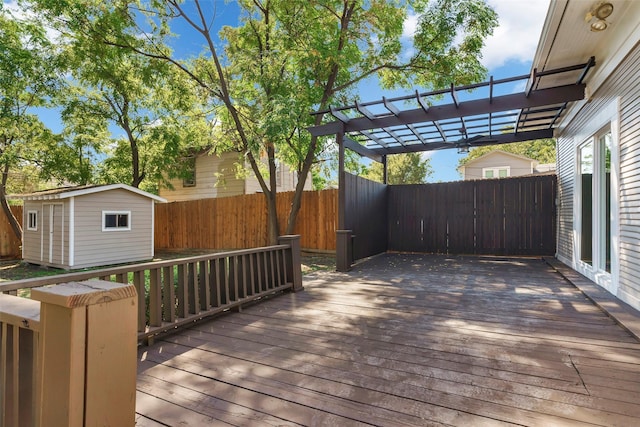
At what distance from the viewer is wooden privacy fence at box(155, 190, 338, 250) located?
9312 mm

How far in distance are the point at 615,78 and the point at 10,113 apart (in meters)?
13.7

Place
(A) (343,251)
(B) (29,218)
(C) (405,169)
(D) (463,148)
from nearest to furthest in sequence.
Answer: (A) (343,251), (D) (463,148), (B) (29,218), (C) (405,169)

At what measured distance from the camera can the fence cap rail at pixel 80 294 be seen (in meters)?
0.82

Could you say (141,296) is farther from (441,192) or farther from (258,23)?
(258,23)

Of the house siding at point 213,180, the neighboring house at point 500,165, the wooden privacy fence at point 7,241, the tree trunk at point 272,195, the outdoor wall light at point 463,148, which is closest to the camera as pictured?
the outdoor wall light at point 463,148

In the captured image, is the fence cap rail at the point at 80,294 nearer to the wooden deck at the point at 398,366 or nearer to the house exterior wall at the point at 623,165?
the wooden deck at the point at 398,366

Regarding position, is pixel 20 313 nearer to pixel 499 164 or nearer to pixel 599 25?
pixel 599 25

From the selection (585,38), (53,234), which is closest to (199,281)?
(585,38)

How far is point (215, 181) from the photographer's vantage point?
13.0m

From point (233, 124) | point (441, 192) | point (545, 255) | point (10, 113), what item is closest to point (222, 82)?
point (233, 124)

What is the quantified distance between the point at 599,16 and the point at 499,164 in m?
16.5

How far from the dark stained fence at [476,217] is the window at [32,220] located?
963 centimetres

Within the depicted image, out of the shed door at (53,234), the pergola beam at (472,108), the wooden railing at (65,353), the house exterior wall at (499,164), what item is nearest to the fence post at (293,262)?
the pergola beam at (472,108)

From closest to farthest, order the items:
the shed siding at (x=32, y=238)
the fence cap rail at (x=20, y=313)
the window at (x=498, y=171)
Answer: the fence cap rail at (x=20, y=313)
the shed siding at (x=32, y=238)
the window at (x=498, y=171)
